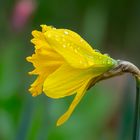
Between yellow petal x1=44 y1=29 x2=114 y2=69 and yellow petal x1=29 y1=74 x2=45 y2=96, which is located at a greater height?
yellow petal x1=44 y1=29 x2=114 y2=69

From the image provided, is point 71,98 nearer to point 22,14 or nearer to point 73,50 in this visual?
point 22,14

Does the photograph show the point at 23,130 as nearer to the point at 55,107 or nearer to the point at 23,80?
the point at 55,107

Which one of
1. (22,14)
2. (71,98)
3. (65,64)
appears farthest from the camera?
(22,14)

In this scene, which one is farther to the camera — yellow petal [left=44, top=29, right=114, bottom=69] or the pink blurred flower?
the pink blurred flower

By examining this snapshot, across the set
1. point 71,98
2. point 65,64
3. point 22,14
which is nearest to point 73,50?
point 65,64

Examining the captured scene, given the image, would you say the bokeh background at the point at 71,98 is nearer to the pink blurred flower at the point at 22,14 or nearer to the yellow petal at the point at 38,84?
the pink blurred flower at the point at 22,14

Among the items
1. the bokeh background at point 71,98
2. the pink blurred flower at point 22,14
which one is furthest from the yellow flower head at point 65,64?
the pink blurred flower at point 22,14

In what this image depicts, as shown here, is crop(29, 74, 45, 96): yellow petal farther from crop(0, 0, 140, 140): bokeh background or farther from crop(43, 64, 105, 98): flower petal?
crop(0, 0, 140, 140): bokeh background

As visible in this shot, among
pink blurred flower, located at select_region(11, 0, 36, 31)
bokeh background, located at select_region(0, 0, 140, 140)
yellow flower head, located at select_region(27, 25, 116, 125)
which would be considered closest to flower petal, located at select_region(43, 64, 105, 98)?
yellow flower head, located at select_region(27, 25, 116, 125)
